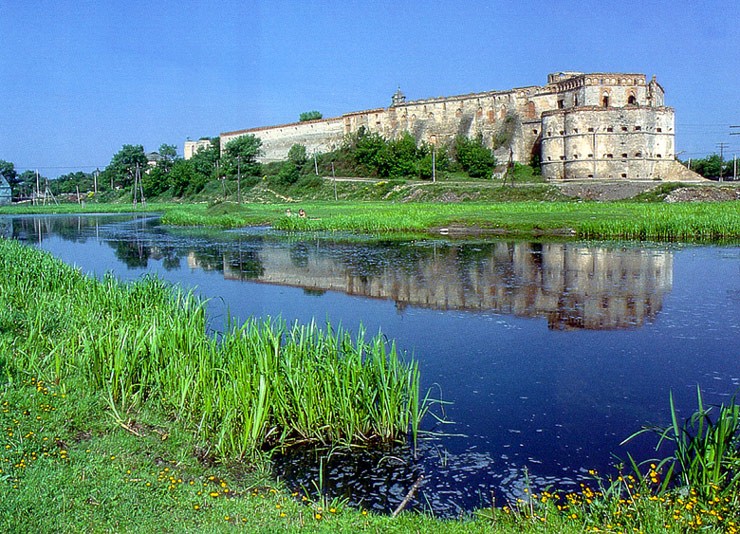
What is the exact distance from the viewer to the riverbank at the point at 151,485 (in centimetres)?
385

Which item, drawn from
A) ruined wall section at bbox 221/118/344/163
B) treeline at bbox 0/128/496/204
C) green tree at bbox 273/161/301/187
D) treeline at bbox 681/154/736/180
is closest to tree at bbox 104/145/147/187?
treeline at bbox 0/128/496/204

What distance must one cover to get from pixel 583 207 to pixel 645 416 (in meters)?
23.7

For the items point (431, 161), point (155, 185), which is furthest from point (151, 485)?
point (155, 185)

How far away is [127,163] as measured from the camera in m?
72.2

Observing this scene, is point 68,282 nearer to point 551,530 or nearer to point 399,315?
point 399,315

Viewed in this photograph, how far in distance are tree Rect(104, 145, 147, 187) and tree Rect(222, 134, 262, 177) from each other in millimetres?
17519

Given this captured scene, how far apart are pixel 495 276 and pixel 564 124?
1132 inches

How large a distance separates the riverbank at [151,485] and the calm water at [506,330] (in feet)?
1.68

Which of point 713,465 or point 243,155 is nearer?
point 713,465

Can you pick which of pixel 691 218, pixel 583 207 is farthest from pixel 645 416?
pixel 583 207

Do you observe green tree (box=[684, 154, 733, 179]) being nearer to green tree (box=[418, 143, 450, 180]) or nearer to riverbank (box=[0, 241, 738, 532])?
green tree (box=[418, 143, 450, 180])

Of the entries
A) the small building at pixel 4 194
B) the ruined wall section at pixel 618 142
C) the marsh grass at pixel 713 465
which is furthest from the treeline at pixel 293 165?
the marsh grass at pixel 713 465

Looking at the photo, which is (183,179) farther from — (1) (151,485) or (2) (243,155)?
(1) (151,485)

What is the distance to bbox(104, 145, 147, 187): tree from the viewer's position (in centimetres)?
7175
